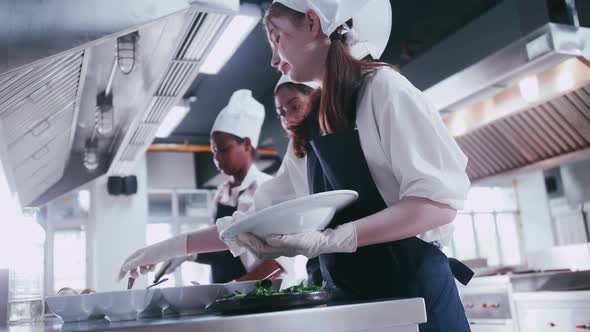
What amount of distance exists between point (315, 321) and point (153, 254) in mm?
827

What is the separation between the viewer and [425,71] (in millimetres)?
4180

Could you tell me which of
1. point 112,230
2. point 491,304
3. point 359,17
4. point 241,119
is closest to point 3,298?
point 359,17

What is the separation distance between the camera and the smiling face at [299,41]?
1.39 metres

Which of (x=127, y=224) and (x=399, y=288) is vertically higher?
(x=127, y=224)

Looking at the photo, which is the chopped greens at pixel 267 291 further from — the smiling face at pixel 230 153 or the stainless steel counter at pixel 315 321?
the smiling face at pixel 230 153

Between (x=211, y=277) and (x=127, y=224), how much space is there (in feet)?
16.2

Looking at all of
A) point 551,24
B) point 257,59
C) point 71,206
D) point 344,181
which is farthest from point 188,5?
point 71,206

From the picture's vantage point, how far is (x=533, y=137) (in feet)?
14.1

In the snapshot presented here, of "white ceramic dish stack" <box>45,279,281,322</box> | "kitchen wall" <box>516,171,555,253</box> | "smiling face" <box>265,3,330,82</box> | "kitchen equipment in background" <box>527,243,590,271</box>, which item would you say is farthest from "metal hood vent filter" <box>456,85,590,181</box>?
"white ceramic dish stack" <box>45,279,281,322</box>

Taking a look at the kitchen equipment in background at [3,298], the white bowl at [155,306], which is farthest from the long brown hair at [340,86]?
the kitchen equipment in background at [3,298]

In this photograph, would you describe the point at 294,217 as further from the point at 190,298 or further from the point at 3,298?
the point at 3,298

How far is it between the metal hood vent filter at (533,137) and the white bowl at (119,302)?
339cm

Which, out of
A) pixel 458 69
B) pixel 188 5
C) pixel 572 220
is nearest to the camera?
pixel 188 5

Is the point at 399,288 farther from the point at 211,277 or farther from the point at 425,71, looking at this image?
the point at 425,71
